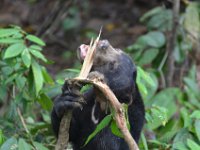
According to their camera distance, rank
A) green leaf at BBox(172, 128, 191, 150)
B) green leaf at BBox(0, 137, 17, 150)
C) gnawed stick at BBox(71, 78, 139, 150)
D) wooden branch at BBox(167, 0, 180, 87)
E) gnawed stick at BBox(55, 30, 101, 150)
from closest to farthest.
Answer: gnawed stick at BBox(71, 78, 139, 150) → gnawed stick at BBox(55, 30, 101, 150) → green leaf at BBox(0, 137, 17, 150) → green leaf at BBox(172, 128, 191, 150) → wooden branch at BBox(167, 0, 180, 87)

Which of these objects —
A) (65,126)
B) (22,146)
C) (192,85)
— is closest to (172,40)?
(192,85)

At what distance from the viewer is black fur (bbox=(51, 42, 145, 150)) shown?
4734 millimetres

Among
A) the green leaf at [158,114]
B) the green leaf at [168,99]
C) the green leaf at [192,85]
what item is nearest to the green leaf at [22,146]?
the green leaf at [158,114]

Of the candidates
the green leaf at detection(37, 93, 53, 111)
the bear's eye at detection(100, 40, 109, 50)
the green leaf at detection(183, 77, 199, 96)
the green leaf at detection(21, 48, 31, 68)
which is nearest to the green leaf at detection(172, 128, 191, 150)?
the bear's eye at detection(100, 40, 109, 50)

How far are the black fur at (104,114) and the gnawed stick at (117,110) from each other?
65 centimetres

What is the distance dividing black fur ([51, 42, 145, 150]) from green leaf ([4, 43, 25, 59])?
0.53 m

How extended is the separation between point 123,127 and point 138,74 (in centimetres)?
157

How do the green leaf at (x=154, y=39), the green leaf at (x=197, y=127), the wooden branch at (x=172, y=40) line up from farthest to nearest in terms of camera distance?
the green leaf at (x=154, y=39) → the wooden branch at (x=172, y=40) → the green leaf at (x=197, y=127)

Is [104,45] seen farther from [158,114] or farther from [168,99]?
[168,99]

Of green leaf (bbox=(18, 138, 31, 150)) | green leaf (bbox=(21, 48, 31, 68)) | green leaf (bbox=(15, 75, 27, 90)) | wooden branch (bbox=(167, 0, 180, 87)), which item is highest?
green leaf (bbox=(21, 48, 31, 68))

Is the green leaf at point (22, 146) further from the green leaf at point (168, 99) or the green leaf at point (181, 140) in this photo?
the green leaf at point (168, 99)

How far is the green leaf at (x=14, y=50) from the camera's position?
16.1 feet

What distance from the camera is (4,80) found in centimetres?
541

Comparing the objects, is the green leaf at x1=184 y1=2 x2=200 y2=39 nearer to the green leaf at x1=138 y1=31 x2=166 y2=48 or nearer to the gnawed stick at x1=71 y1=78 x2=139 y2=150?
the green leaf at x1=138 y1=31 x2=166 y2=48
